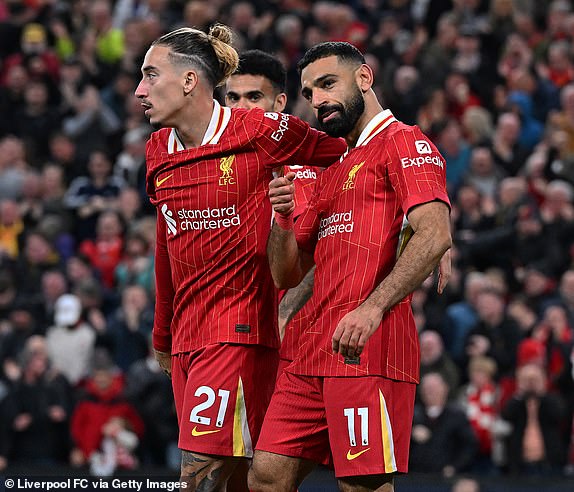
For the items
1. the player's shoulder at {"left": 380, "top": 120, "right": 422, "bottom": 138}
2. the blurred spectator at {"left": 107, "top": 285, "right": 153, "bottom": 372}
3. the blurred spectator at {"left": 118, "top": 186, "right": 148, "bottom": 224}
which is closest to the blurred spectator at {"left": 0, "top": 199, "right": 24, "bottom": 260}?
the blurred spectator at {"left": 118, "top": 186, "right": 148, "bottom": 224}

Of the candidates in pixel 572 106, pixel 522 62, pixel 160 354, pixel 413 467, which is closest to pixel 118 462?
pixel 413 467

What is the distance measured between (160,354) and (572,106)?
920 centimetres

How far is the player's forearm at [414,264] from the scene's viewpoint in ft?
20.2

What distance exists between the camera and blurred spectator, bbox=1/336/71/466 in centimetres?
1289

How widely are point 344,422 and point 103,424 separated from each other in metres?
6.65

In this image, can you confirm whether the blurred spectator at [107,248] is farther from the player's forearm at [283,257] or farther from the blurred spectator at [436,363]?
the player's forearm at [283,257]

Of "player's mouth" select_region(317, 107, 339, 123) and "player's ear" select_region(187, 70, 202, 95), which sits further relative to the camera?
"player's ear" select_region(187, 70, 202, 95)

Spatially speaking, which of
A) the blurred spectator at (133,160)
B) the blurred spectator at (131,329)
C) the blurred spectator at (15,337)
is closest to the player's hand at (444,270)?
the blurred spectator at (131,329)

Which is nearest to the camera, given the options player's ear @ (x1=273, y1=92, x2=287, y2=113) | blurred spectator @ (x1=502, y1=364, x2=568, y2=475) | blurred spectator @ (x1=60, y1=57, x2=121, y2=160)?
player's ear @ (x1=273, y1=92, x2=287, y2=113)

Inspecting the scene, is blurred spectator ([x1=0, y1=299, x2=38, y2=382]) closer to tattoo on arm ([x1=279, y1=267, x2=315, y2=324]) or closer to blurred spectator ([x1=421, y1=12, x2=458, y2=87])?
blurred spectator ([x1=421, y1=12, x2=458, y2=87])

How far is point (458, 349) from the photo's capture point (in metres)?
13.3

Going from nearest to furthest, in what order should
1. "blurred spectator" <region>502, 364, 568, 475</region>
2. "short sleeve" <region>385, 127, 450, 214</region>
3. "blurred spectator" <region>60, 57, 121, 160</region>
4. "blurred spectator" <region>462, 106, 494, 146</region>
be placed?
"short sleeve" <region>385, 127, 450, 214</region>
"blurred spectator" <region>502, 364, 568, 475</region>
"blurred spectator" <region>462, 106, 494, 146</region>
"blurred spectator" <region>60, 57, 121, 160</region>

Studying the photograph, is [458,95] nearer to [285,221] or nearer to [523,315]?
[523,315]

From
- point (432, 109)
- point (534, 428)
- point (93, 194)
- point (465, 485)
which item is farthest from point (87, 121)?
point (465, 485)
